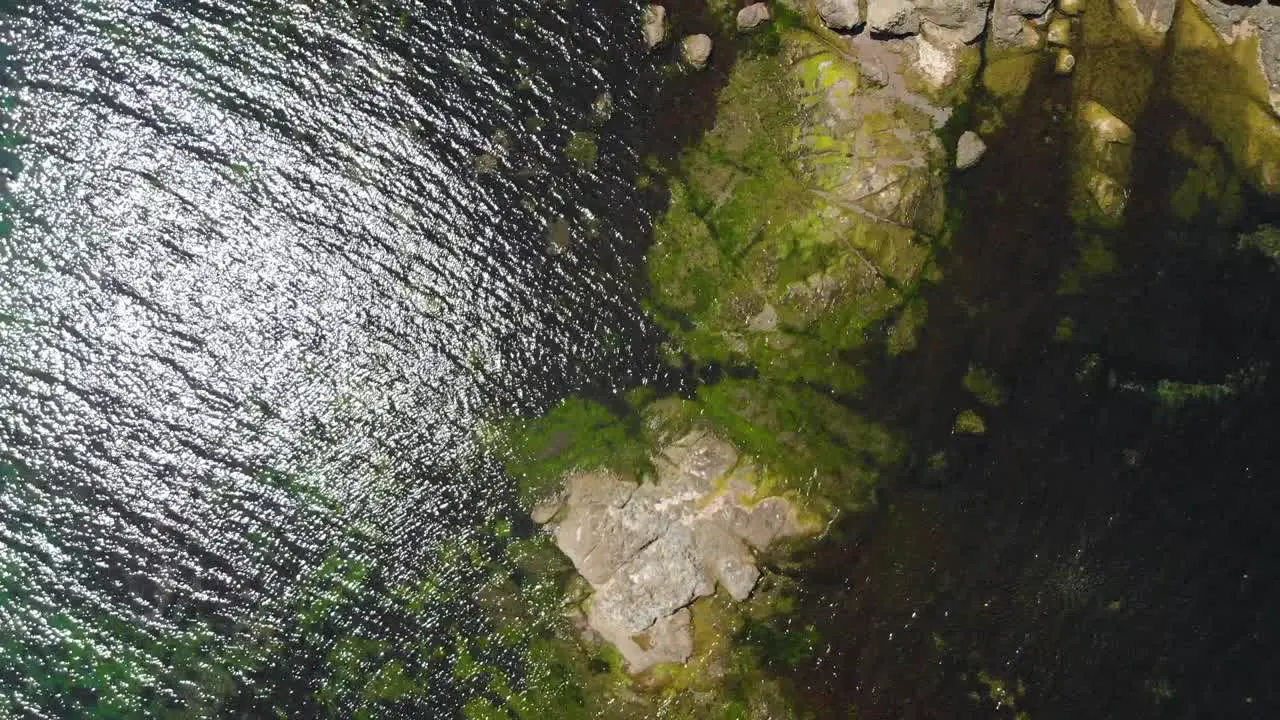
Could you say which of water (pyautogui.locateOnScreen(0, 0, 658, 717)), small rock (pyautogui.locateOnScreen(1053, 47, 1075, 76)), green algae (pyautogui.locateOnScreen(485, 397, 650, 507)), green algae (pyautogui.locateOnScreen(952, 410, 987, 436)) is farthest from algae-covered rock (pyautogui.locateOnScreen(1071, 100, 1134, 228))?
green algae (pyautogui.locateOnScreen(485, 397, 650, 507))

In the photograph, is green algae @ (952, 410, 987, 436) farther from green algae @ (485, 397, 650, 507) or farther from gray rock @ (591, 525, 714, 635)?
green algae @ (485, 397, 650, 507)

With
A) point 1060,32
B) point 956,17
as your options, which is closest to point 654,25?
point 956,17

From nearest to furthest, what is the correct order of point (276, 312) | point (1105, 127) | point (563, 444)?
1. point (1105, 127)
2. point (563, 444)
3. point (276, 312)

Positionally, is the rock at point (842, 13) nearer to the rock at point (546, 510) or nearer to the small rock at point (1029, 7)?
the small rock at point (1029, 7)

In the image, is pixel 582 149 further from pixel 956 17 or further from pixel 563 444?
pixel 956 17

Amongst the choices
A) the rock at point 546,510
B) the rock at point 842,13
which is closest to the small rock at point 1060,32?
the rock at point 842,13

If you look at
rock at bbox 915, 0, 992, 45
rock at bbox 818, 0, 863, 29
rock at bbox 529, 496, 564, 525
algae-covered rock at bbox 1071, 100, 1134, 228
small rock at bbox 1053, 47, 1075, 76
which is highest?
rock at bbox 818, 0, 863, 29
